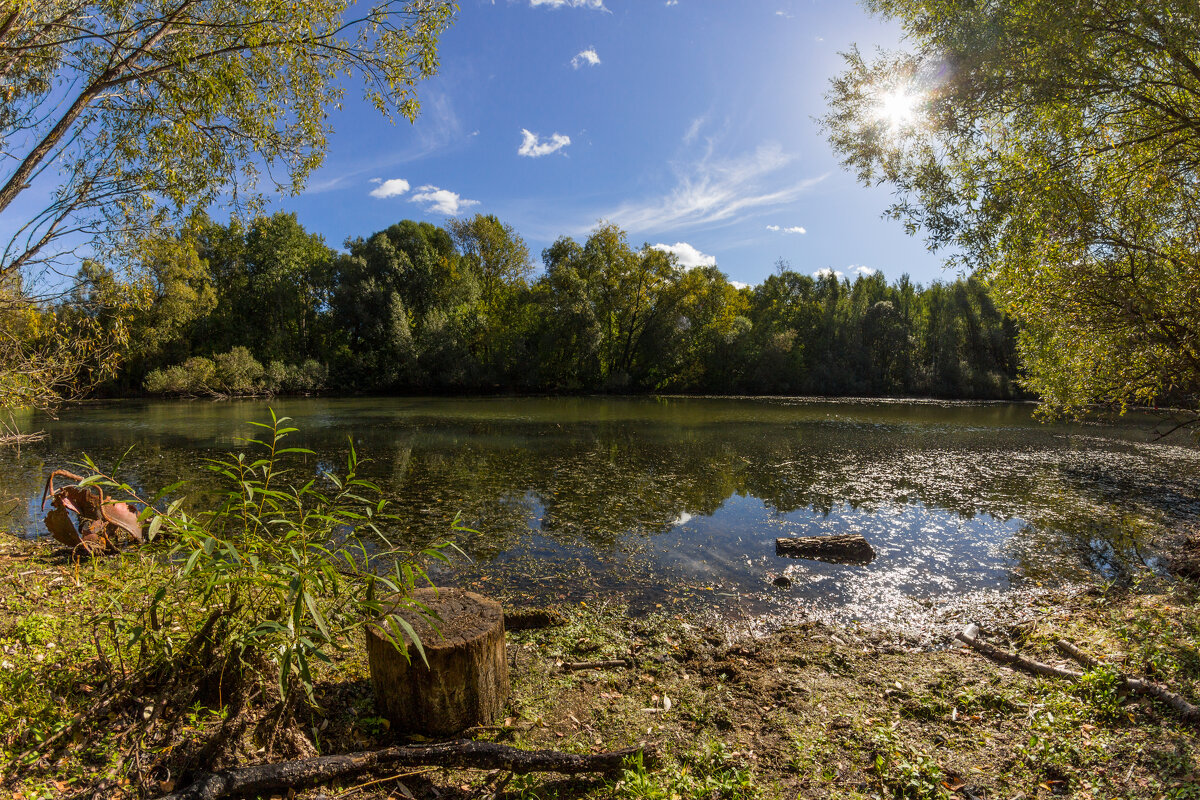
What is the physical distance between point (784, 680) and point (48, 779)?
4076 mm

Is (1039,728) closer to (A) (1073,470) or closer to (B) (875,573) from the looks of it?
(B) (875,573)

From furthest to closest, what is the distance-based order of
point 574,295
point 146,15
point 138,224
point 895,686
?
point 574,295
point 138,224
point 146,15
point 895,686

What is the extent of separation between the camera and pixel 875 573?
21.4ft

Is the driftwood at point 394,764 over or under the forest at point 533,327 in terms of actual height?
under

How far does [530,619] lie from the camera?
15.9ft

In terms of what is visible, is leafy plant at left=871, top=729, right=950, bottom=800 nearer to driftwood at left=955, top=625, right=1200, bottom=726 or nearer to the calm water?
driftwood at left=955, top=625, right=1200, bottom=726

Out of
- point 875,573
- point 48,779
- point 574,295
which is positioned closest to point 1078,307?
point 875,573

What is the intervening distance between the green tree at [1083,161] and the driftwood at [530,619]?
7.98 metres

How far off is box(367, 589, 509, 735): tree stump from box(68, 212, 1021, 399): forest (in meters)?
41.0

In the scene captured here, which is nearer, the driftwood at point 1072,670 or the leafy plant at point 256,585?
the leafy plant at point 256,585

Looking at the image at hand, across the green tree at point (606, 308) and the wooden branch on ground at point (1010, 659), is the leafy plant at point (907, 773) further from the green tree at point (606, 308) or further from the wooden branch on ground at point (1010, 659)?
the green tree at point (606, 308)

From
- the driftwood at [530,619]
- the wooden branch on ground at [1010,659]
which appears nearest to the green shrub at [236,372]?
the driftwood at [530,619]

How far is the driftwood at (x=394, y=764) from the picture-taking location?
2174 millimetres

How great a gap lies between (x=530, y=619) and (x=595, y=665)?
96 centimetres
